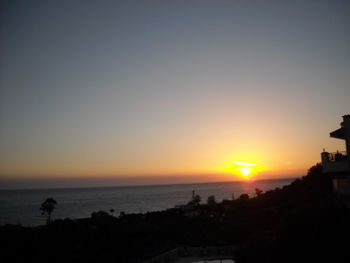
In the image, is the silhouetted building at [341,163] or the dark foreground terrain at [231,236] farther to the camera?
the silhouetted building at [341,163]

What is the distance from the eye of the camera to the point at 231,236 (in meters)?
30.8

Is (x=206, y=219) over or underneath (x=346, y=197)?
underneath

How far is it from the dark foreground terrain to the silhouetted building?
903 millimetres

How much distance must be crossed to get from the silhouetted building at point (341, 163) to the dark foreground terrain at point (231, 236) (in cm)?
90

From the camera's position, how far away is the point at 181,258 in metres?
24.8

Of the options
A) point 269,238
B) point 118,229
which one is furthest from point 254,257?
point 118,229

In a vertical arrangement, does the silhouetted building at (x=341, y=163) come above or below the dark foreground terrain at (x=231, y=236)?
above

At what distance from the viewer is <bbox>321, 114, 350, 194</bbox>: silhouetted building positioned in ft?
62.5

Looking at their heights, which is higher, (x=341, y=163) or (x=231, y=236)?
(x=341, y=163)

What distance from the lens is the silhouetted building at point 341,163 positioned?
19.1 metres

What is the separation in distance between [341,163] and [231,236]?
14212 millimetres

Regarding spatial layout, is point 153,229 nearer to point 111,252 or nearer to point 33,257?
point 111,252

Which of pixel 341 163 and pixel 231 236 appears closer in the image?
pixel 341 163

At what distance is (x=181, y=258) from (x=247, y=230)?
8247 mm
